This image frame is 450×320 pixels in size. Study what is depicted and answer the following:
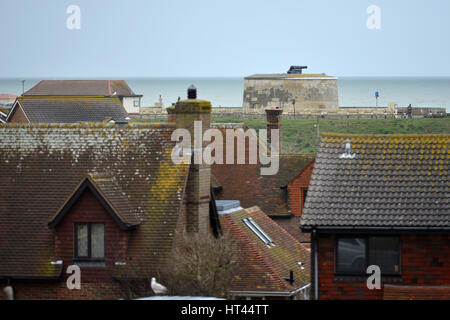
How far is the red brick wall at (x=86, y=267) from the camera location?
2495 centimetres

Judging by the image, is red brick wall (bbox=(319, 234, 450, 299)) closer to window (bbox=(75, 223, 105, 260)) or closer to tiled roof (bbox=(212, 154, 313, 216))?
window (bbox=(75, 223, 105, 260))

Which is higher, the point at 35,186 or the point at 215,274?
the point at 35,186

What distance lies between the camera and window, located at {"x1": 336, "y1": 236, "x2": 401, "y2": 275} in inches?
913

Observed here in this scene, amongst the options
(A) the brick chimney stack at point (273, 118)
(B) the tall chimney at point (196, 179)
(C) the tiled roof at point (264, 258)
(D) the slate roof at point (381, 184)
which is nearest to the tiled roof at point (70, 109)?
(A) the brick chimney stack at point (273, 118)

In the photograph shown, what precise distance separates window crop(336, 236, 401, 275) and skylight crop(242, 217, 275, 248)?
24.2 feet

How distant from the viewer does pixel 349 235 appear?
23.3 meters

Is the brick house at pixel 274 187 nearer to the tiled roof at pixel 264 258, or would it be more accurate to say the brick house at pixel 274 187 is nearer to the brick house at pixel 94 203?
the tiled roof at pixel 264 258

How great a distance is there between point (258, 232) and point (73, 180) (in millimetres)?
6988

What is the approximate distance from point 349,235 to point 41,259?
772 centimetres

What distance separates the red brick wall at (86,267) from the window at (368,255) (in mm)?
5362

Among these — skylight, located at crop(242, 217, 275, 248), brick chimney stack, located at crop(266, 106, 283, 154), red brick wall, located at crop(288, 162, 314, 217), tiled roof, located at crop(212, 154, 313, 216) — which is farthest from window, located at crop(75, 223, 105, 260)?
brick chimney stack, located at crop(266, 106, 283, 154)

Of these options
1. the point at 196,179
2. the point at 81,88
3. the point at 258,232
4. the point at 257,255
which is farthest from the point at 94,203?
the point at 81,88

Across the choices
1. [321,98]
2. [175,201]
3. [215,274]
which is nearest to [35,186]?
[175,201]
